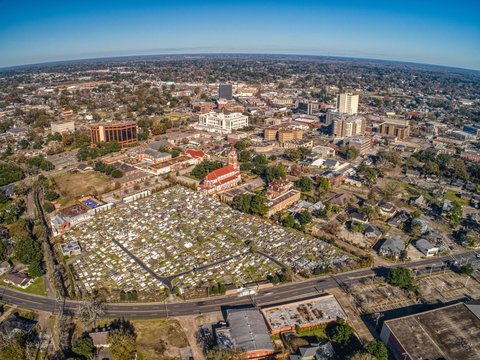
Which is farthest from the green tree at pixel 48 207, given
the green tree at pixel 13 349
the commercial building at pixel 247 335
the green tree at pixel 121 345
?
the commercial building at pixel 247 335

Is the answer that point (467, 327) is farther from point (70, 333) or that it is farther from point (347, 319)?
point (70, 333)

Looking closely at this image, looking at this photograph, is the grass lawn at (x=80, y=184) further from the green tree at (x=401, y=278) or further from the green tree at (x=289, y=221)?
the green tree at (x=401, y=278)

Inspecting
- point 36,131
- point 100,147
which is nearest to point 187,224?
point 100,147

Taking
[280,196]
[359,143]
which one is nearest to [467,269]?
[280,196]

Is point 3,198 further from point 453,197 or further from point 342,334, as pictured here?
point 453,197

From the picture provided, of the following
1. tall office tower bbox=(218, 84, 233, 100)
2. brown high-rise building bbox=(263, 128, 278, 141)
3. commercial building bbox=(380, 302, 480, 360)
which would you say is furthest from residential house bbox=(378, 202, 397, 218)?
tall office tower bbox=(218, 84, 233, 100)
